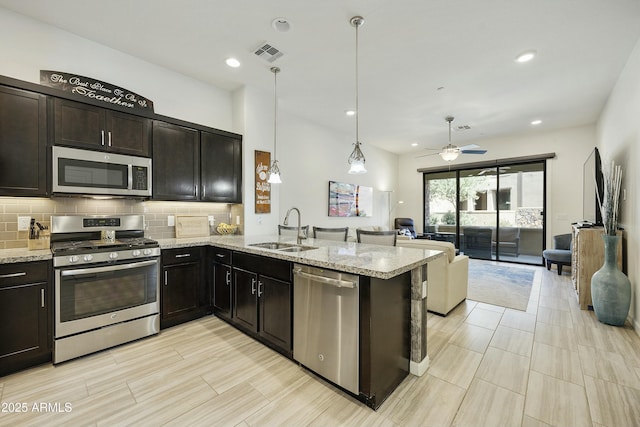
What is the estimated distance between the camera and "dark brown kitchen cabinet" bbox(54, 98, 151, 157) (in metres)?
2.58

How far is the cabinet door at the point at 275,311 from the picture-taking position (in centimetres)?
230

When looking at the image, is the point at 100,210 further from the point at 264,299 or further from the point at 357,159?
the point at 357,159

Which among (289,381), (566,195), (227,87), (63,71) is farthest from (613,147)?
(63,71)

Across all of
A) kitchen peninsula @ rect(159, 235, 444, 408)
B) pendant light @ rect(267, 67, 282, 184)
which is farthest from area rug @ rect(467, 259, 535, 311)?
pendant light @ rect(267, 67, 282, 184)

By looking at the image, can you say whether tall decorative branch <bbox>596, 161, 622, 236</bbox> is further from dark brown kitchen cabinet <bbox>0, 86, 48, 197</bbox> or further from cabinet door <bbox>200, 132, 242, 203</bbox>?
dark brown kitchen cabinet <bbox>0, 86, 48, 197</bbox>

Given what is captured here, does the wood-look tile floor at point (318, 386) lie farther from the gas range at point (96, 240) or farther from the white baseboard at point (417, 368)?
the gas range at point (96, 240)

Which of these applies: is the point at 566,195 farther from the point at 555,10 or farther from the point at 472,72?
the point at 555,10

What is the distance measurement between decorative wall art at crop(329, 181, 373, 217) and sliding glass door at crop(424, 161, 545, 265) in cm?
198

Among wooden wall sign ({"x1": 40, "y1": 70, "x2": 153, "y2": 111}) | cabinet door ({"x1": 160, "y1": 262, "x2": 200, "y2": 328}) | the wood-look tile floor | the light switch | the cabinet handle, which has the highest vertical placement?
wooden wall sign ({"x1": 40, "y1": 70, "x2": 153, "y2": 111})

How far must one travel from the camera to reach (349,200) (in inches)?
264

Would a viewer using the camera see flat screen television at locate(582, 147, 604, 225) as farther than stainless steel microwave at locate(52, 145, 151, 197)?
Yes

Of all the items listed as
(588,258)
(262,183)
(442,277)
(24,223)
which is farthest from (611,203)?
(24,223)

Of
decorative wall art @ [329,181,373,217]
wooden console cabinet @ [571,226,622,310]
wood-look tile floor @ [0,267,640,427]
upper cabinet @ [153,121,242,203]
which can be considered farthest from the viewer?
decorative wall art @ [329,181,373,217]

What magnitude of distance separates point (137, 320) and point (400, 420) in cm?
254
